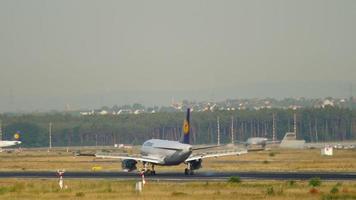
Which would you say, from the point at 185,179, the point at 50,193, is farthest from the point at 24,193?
the point at 185,179

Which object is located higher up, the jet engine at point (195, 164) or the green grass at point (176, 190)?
the jet engine at point (195, 164)

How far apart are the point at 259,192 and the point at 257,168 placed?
129 feet

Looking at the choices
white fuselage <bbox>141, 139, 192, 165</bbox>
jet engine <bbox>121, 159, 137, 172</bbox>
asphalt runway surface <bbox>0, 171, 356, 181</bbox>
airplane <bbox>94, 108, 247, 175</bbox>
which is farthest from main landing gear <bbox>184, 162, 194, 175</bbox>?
jet engine <bbox>121, 159, 137, 172</bbox>

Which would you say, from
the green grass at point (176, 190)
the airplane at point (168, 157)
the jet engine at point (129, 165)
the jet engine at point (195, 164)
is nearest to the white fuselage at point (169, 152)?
the airplane at point (168, 157)

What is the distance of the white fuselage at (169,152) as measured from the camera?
9712 centimetres

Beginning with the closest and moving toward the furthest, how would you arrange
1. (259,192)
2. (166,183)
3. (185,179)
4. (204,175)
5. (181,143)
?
(259,192) → (166,183) → (185,179) → (204,175) → (181,143)

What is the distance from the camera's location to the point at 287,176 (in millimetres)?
87000

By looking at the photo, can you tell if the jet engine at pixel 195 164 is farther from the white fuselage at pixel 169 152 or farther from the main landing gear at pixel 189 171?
the white fuselage at pixel 169 152

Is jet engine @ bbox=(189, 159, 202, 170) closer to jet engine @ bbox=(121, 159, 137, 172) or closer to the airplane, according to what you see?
the airplane

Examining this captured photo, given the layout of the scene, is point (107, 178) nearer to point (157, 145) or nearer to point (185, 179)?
point (185, 179)

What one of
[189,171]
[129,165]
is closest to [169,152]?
[189,171]

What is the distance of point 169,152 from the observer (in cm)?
9825

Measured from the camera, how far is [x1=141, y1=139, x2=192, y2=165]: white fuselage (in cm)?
9712

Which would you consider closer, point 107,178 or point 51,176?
point 107,178
